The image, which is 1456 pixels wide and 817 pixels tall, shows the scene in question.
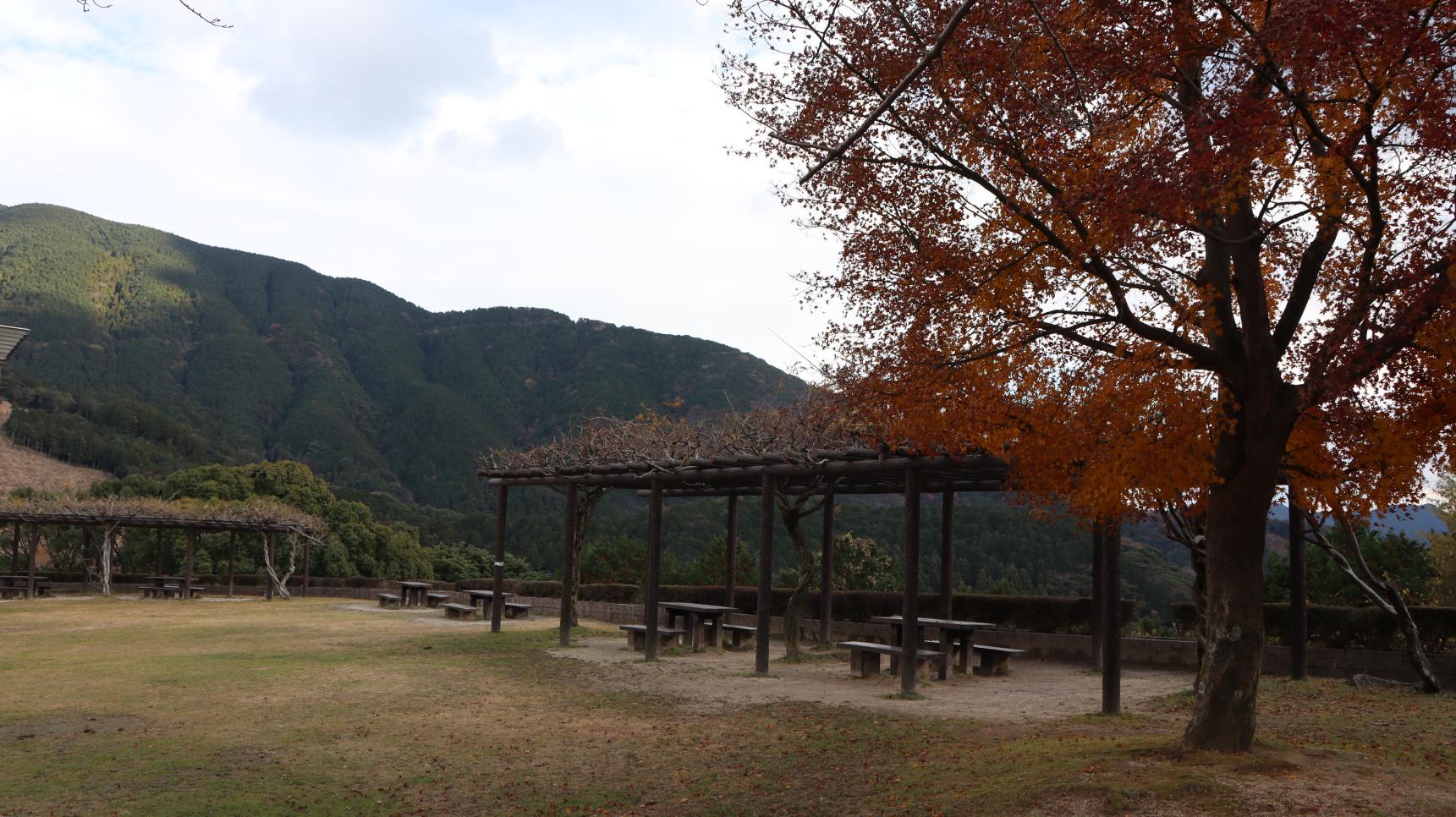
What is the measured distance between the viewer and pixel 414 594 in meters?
28.7

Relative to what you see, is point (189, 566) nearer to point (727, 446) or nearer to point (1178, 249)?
point (727, 446)

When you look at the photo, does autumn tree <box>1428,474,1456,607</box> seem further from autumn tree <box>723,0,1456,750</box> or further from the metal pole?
autumn tree <box>723,0,1456,750</box>

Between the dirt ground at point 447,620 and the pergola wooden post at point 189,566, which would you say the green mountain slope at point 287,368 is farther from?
the dirt ground at point 447,620

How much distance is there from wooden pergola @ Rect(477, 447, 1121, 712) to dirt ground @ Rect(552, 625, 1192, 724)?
55 cm

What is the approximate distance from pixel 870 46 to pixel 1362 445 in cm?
469

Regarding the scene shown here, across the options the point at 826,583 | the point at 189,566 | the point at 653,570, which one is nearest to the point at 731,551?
the point at 826,583

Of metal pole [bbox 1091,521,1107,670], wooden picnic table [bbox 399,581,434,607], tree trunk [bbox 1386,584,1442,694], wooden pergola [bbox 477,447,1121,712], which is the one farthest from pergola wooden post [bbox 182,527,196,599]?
tree trunk [bbox 1386,584,1442,694]

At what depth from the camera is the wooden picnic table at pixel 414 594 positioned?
2836 cm

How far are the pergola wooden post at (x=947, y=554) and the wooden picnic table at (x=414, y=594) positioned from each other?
16905mm

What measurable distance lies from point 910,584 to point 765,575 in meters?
2.51

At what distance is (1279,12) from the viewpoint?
605cm

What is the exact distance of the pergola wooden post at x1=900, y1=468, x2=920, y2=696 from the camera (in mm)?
11547

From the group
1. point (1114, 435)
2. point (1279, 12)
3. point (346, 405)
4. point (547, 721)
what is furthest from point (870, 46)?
point (346, 405)

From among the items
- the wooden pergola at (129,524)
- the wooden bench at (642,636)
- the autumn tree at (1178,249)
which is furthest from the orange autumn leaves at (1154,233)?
the wooden pergola at (129,524)
